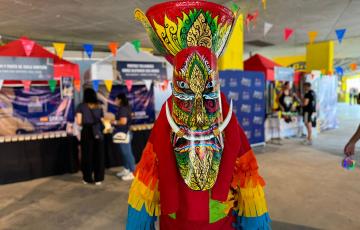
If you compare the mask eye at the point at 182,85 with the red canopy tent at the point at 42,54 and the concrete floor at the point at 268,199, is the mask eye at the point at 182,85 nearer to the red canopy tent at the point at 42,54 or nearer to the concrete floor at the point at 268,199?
the concrete floor at the point at 268,199

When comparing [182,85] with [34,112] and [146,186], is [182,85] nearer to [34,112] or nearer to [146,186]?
[146,186]

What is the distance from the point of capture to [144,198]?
4.38 feet

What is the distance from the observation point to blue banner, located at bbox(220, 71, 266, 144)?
239 inches

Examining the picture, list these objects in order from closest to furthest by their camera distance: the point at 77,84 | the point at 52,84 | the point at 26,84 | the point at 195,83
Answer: the point at 195,83 < the point at 26,84 < the point at 52,84 < the point at 77,84

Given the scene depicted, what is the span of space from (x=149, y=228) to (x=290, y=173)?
3.94 metres

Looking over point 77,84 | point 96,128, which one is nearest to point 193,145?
point 96,128

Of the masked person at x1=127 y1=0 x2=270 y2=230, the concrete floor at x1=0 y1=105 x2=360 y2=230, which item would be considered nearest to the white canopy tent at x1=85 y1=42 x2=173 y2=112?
the concrete floor at x1=0 y1=105 x2=360 y2=230

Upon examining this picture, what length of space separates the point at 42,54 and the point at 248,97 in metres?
4.12

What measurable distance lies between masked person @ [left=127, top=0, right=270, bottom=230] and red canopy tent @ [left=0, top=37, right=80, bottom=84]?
363 cm

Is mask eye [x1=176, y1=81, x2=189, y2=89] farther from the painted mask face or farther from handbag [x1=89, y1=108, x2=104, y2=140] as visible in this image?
handbag [x1=89, y1=108, x2=104, y2=140]

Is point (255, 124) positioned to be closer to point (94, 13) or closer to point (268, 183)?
point (268, 183)

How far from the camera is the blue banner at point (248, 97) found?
606 cm

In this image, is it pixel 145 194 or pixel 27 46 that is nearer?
pixel 145 194

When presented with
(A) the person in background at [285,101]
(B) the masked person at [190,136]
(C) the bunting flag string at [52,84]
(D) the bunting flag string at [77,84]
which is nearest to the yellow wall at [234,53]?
(A) the person in background at [285,101]
